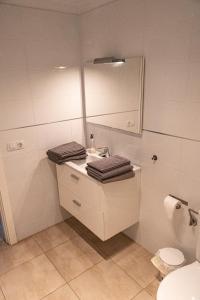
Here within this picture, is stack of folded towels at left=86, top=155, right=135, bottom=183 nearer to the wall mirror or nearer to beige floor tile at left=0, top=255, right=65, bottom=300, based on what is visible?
the wall mirror

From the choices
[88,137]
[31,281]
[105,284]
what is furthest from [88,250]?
[88,137]

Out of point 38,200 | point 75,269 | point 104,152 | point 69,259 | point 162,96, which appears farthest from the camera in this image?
point 38,200

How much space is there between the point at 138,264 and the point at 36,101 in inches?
68.5

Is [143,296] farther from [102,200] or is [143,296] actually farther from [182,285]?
[102,200]

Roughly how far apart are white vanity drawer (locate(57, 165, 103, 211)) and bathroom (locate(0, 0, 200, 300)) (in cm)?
14

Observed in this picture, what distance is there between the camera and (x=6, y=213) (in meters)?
2.13

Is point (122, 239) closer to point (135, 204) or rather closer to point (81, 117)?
point (135, 204)

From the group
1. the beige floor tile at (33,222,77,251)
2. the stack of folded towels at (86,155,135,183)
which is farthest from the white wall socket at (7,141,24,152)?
the beige floor tile at (33,222,77,251)

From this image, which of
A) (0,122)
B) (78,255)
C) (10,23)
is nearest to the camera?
(10,23)

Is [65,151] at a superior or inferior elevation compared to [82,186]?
superior

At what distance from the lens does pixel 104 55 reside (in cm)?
201

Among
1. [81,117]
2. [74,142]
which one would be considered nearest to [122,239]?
[74,142]

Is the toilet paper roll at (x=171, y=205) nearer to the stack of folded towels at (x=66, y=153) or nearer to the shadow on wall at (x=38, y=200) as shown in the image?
the stack of folded towels at (x=66, y=153)

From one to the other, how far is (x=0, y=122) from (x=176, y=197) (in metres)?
1.56
